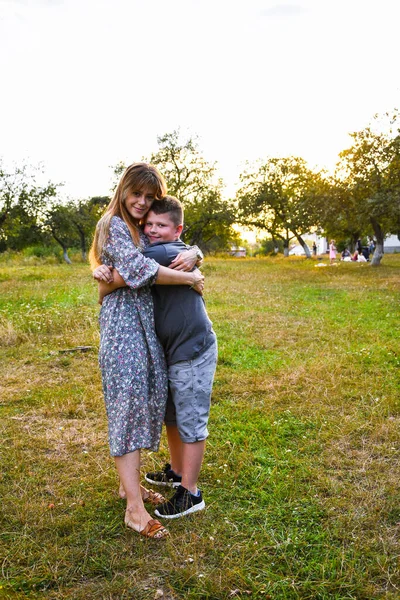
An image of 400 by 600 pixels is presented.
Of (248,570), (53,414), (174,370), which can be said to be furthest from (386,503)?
(53,414)

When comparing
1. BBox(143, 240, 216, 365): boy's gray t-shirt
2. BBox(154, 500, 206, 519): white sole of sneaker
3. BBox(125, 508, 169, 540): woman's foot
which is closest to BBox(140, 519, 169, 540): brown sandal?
BBox(125, 508, 169, 540): woman's foot

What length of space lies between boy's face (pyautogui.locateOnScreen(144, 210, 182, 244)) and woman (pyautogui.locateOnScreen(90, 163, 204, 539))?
74 millimetres

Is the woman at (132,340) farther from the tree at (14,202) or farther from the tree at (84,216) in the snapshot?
the tree at (84,216)

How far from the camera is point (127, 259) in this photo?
295cm

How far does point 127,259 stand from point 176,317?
1.64 feet

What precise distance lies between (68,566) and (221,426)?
7.20ft

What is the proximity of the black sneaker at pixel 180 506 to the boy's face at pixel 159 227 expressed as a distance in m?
1.67

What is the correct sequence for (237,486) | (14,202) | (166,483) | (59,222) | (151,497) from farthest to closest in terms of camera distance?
(59,222) → (14,202) → (166,483) → (237,486) → (151,497)

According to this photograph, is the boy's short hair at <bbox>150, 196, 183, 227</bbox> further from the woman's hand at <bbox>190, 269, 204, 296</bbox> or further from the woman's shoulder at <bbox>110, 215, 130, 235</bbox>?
the woman's hand at <bbox>190, 269, 204, 296</bbox>

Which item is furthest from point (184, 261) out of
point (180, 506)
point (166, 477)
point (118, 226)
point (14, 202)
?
point (14, 202)

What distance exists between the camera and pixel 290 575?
2.64m

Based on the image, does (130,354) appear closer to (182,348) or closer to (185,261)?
(182,348)

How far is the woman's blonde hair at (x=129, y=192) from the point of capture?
309cm

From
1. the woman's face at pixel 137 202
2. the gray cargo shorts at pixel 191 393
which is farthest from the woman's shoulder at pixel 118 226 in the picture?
the gray cargo shorts at pixel 191 393
